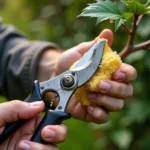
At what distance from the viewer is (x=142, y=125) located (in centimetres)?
203

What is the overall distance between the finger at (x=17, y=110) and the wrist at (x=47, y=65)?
A: 43cm

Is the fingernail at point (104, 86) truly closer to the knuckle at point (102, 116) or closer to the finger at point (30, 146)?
the knuckle at point (102, 116)

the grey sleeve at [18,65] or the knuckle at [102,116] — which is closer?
the knuckle at [102,116]

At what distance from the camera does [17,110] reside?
1.05m

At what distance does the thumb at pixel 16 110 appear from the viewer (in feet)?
3.46

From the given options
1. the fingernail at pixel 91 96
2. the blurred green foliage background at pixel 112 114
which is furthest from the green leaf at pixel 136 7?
the blurred green foliage background at pixel 112 114

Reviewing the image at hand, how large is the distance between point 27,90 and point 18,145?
0.49 metres

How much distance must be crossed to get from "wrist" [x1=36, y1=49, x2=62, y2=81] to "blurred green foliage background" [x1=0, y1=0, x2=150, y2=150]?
0.35 meters

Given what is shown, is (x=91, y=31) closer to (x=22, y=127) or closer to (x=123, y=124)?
(x=123, y=124)

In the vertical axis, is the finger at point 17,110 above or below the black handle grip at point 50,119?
above

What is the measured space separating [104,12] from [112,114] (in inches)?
39.8

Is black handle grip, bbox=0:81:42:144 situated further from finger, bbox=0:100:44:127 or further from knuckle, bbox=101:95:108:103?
knuckle, bbox=101:95:108:103

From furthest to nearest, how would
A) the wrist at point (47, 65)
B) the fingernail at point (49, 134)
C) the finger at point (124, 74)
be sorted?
the wrist at point (47, 65) → the finger at point (124, 74) → the fingernail at point (49, 134)

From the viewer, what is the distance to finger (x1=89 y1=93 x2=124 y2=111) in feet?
3.80
